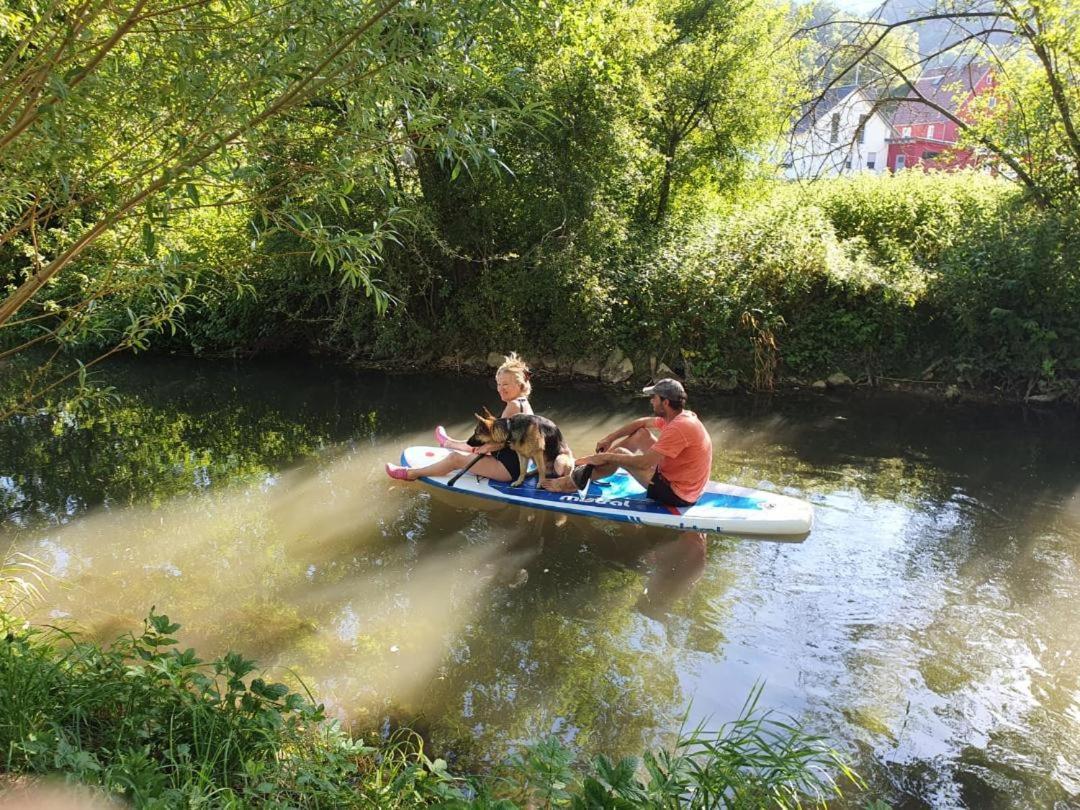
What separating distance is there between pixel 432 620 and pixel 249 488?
323cm

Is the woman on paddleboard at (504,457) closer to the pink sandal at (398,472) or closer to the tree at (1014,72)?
the pink sandal at (398,472)

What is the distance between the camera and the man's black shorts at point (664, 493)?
241 inches

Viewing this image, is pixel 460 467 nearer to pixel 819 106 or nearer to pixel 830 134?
pixel 830 134

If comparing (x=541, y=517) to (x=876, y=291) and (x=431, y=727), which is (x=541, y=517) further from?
(x=876, y=291)

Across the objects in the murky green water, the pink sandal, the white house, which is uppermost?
the white house

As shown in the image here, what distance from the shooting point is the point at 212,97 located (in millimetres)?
2654

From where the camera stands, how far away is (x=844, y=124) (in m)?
11.3

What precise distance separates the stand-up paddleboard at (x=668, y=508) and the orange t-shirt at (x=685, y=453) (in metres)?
0.19

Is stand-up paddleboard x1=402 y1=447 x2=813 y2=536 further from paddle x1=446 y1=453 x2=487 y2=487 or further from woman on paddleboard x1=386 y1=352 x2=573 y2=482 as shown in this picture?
woman on paddleboard x1=386 y1=352 x2=573 y2=482

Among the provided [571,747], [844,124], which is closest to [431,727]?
[571,747]

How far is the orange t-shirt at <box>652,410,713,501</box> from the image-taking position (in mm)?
5906

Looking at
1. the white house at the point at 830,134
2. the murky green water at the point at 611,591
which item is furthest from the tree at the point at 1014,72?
the murky green water at the point at 611,591

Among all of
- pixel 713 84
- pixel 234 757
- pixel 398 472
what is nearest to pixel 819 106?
pixel 713 84

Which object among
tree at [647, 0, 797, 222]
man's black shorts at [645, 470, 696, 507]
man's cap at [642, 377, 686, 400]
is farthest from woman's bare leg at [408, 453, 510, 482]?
tree at [647, 0, 797, 222]
